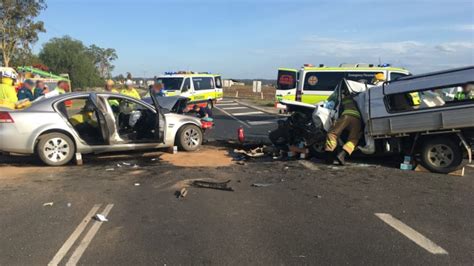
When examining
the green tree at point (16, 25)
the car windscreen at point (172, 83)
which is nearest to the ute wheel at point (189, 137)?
the car windscreen at point (172, 83)

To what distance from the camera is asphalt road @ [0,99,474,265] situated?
174 inches

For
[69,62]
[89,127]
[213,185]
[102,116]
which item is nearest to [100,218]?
[213,185]

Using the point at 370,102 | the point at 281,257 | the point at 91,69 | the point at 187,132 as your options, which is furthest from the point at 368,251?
the point at 91,69

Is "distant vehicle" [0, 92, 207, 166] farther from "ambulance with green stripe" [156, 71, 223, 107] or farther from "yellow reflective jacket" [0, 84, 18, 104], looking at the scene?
"ambulance with green stripe" [156, 71, 223, 107]

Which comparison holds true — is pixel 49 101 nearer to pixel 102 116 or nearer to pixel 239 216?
pixel 102 116

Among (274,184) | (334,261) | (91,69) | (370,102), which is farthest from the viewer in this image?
(91,69)

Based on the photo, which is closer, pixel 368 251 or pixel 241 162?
pixel 368 251

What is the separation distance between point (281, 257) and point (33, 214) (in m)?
3.32

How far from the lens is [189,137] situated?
10.8 m

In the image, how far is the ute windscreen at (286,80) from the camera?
2288cm

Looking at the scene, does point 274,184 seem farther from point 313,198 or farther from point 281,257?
point 281,257

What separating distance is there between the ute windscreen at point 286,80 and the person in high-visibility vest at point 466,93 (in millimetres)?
14304

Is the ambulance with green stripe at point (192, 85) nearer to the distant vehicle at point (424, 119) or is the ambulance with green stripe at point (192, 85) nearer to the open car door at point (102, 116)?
the open car door at point (102, 116)

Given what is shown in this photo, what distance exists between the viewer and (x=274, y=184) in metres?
7.46
